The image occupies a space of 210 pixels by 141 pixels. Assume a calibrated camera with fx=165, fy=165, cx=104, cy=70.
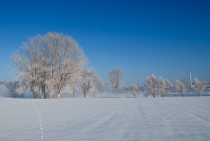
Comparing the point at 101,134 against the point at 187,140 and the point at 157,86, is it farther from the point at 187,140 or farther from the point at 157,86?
the point at 157,86

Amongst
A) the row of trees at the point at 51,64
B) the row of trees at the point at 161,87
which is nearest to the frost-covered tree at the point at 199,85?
the row of trees at the point at 161,87

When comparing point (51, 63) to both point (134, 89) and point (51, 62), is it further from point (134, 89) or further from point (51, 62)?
point (134, 89)

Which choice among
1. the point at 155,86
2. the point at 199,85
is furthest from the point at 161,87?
the point at 199,85

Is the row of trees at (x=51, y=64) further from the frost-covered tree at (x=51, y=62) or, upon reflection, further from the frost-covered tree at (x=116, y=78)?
the frost-covered tree at (x=116, y=78)

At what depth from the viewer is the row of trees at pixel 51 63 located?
2700cm

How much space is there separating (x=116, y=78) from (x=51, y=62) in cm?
4120

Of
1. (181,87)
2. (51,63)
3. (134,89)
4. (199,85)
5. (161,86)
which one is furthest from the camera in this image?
(134,89)

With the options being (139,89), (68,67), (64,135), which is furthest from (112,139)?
(139,89)

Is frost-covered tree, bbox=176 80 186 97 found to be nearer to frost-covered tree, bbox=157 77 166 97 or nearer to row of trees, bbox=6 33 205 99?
frost-covered tree, bbox=157 77 166 97

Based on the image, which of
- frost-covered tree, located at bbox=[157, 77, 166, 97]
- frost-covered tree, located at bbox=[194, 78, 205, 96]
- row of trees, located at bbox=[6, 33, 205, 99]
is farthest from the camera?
frost-covered tree, located at bbox=[157, 77, 166, 97]

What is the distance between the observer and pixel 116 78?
6625 centimetres

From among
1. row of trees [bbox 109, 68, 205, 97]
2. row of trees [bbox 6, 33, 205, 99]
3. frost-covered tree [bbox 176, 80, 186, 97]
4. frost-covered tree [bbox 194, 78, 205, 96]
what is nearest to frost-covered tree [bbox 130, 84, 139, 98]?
row of trees [bbox 109, 68, 205, 97]

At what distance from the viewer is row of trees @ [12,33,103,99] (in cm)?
2700

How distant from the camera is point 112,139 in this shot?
3762 mm
